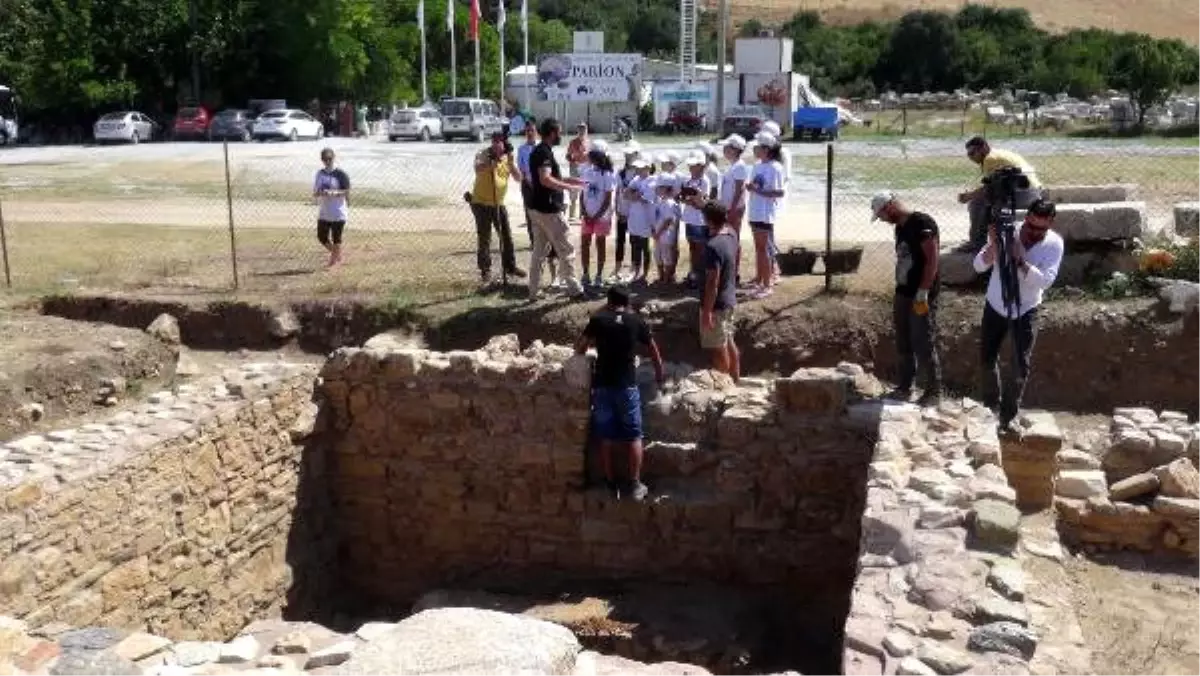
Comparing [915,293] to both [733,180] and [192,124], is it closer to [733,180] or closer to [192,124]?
[733,180]

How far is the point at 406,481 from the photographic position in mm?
10391

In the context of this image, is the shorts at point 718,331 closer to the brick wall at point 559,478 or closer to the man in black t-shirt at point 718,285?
the man in black t-shirt at point 718,285

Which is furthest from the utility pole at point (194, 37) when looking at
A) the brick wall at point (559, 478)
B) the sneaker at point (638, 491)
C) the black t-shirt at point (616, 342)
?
the sneaker at point (638, 491)

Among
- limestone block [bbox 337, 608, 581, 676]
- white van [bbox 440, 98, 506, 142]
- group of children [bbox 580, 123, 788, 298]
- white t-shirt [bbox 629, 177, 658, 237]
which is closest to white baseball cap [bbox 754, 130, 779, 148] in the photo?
group of children [bbox 580, 123, 788, 298]

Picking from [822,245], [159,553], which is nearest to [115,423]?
[159,553]

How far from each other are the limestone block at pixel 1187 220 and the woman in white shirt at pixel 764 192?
4.70m

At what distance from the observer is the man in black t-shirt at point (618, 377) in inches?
357

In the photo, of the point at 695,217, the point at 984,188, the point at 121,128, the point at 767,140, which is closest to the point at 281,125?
the point at 121,128

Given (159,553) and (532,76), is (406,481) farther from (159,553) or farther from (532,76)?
(532,76)

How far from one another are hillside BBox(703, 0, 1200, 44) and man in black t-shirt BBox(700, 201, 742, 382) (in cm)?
7855

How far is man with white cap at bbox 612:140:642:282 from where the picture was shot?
13.3 metres

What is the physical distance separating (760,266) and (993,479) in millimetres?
5866

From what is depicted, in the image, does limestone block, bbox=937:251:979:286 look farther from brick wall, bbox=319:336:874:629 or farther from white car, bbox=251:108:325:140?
white car, bbox=251:108:325:140

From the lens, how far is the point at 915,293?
28.4 feet
